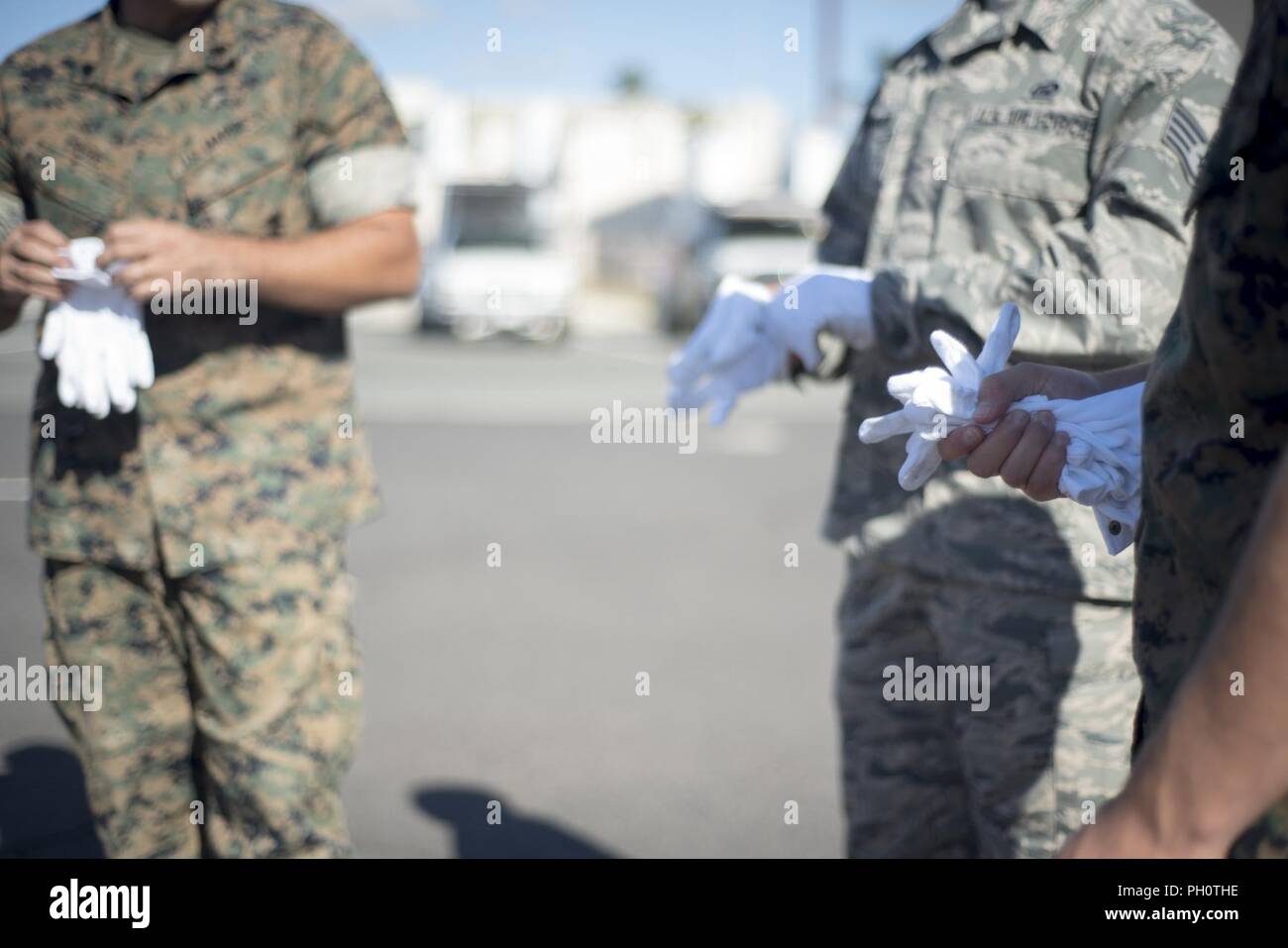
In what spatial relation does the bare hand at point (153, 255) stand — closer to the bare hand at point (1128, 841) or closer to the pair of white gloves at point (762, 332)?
the pair of white gloves at point (762, 332)

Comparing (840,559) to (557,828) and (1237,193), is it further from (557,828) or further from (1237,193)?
(1237,193)

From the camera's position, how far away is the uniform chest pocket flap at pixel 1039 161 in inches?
79.6

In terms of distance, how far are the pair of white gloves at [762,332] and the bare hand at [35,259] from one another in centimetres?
109

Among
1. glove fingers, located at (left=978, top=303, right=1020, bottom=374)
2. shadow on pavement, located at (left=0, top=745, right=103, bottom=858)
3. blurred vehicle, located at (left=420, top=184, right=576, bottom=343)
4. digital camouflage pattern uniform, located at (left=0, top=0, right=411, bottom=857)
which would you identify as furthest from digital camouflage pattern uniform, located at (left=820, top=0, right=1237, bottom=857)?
blurred vehicle, located at (left=420, top=184, right=576, bottom=343)

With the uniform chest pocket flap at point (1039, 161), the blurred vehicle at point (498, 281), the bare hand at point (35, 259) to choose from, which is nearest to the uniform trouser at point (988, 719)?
the uniform chest pocket flap at point (1039, 161)

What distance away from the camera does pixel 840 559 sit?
6.42 metres

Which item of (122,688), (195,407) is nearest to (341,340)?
(195,407)

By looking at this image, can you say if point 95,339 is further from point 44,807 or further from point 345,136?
point 44,807

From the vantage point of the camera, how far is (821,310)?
2246mm

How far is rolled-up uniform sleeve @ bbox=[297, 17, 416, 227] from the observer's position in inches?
89.3

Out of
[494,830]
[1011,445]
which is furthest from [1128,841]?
[494,830]

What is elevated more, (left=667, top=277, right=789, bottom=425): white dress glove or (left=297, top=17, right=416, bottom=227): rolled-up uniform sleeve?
(left=297, top=17, right=416, bottom=227): rolled-up uniform sleeve

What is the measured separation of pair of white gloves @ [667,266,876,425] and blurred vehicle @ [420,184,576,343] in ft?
44.2
